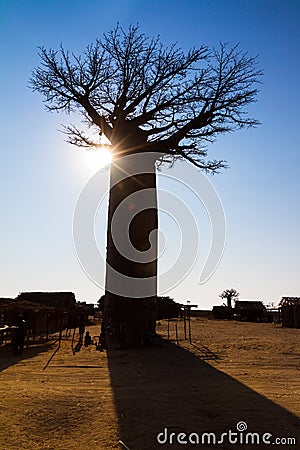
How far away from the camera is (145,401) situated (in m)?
5.70

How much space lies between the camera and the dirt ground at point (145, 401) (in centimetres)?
435

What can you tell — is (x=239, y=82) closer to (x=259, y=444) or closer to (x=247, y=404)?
(x=247, y=404)

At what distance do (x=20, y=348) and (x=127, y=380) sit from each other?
15.6 feet

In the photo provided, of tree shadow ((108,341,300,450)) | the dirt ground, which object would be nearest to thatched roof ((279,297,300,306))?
the dirt ground

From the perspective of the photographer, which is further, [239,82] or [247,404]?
[239,82]

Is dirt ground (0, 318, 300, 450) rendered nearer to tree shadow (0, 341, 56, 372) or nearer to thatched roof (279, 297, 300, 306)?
tree shadow (0, 341, 56, 372)

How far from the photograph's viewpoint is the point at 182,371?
8547 mm

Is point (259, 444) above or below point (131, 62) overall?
below

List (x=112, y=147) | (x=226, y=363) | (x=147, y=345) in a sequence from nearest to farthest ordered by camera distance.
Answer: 1. (x=226, y=363)
2. (x=147, y=345)
3. (x=112, y=147)

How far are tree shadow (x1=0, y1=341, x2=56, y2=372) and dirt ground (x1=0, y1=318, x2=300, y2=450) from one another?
14cm

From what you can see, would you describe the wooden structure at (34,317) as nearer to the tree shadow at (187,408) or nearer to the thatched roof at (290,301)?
the tree shadow at (187,408)

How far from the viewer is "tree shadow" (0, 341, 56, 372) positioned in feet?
31.9

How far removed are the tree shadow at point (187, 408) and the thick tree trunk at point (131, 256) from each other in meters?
4.40

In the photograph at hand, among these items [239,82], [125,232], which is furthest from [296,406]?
[239,82]
